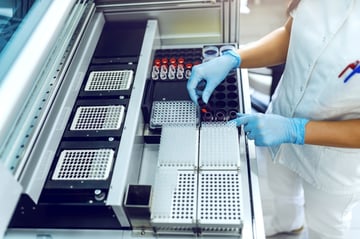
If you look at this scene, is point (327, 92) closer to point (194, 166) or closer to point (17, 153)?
point (194, 166)

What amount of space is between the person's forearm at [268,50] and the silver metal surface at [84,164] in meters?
0.66

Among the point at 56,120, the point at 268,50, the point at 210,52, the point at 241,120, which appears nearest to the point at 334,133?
the point at 241,120

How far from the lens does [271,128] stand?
3.71ft

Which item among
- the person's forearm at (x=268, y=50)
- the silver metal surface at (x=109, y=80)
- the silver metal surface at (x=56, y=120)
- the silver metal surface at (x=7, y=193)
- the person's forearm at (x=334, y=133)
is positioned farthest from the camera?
the person's forearm at (x=268, y=50)

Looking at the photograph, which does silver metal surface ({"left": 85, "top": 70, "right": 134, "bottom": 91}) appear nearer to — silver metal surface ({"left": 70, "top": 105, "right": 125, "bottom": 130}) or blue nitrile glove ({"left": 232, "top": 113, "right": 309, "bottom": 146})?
silver metal surface ({"left": 70, "top": 105, "right": 125, "bottom": 130})

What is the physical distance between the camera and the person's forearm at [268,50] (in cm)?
131

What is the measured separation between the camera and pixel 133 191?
3.07 ft

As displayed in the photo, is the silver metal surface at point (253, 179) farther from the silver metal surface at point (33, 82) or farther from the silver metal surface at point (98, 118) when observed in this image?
the silver metal surface at point (33, 82)

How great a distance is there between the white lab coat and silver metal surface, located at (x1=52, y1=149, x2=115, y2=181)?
0.66 metres

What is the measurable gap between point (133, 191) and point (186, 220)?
0.16 meters

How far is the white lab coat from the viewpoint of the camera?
98cm

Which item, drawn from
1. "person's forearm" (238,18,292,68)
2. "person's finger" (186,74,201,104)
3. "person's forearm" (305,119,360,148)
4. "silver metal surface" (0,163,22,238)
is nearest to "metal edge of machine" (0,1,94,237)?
"silver metal surface" (0,163,22,238)

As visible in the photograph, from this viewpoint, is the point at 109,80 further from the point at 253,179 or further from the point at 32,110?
the point at 253,179

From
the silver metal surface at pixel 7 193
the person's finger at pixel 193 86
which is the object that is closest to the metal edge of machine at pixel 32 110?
the silver metal surface at pixel 7 193
